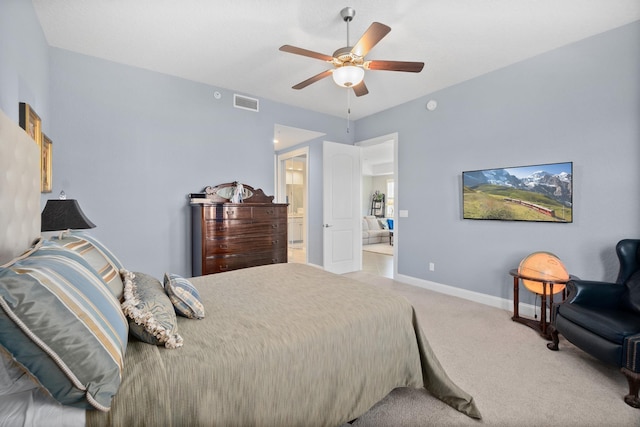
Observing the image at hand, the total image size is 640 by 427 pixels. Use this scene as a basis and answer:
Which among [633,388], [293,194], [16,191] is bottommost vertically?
[633,388]

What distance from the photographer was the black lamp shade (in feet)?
7.07

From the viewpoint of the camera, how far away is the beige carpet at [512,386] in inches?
65.1

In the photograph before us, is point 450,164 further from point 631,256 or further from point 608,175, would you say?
point 631,256

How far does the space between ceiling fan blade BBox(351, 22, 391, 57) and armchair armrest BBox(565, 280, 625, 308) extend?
8.14 feet

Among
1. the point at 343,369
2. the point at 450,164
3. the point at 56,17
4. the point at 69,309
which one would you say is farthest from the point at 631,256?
the point at 56,17

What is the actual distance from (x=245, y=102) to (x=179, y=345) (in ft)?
12.2

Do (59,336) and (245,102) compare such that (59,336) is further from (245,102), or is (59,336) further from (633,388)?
(245,102)

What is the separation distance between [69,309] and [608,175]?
4023 mm

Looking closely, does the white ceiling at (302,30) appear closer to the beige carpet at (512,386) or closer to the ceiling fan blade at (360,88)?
the ceiling fan blade at (360,88)

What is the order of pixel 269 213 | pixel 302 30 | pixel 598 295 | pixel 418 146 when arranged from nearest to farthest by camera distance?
pixel 598 295
pixel 302 30
pixel 269 213
pixel 418 146

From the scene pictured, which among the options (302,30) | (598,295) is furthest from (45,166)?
(598,295)

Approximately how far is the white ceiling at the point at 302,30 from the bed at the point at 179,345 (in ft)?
5.23

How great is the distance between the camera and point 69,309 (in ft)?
2.88

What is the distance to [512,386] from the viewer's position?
195cm
